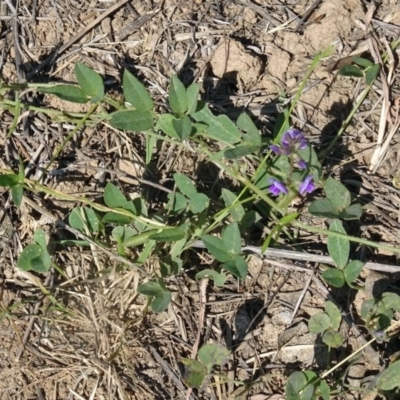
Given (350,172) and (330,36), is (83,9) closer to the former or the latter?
(330,36)

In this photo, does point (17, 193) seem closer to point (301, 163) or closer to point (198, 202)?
point (198, 202)

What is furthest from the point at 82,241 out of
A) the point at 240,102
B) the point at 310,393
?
the point at 310,393

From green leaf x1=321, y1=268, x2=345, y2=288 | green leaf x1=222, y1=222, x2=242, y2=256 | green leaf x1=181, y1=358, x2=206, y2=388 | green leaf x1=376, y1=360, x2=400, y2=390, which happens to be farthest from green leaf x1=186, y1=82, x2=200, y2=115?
green leaf x1=376, y1=360, x2=400, y2=390

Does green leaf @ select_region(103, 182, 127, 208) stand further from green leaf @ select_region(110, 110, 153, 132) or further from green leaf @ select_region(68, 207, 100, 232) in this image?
green leaf @ select_region(110, 110, 153, 132)

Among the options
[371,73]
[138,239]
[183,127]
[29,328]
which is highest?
[371,73]

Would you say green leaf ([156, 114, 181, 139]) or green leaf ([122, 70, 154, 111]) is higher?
green leaf ([122, 70, 154, 111])

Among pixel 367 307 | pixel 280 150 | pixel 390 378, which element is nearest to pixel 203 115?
pixel 280 150

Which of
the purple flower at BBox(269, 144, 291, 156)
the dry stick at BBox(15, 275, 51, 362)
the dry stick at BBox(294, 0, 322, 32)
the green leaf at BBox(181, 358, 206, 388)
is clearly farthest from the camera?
the dry stick at BBox(294, 0, 322, 32)

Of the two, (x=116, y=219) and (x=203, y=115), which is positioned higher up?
(x=203, y=115)
